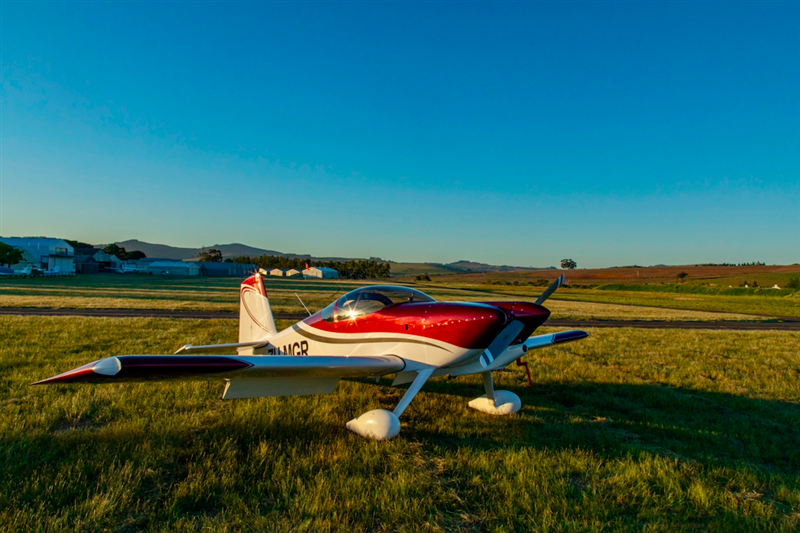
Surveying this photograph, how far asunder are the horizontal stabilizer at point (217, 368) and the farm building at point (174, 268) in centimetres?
10174

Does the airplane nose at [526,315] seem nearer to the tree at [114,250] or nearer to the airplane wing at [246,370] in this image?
the airplane wing at [246,370]

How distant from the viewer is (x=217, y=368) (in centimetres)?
390

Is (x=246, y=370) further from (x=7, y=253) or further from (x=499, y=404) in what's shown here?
(x=7, y=253)

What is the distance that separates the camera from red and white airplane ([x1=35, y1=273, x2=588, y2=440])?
3.93 metres

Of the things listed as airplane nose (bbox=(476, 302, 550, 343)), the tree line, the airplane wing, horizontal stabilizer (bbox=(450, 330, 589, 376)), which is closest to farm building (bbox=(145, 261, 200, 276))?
the tree line

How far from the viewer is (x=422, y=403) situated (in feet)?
20.8

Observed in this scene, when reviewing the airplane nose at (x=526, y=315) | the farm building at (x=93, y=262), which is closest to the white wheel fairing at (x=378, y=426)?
the airplane nose at (x=526, y=315)

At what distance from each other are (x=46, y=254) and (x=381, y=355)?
94.1m

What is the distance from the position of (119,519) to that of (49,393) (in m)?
4.29

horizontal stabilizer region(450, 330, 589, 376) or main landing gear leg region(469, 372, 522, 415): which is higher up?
horizontal stabilizer region(450, 330, 589, 376)

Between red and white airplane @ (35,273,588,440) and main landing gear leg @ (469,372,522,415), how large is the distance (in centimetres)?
1

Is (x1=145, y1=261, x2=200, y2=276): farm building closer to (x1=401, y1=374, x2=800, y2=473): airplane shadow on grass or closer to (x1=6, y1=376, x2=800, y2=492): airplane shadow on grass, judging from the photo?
(x1=6, y1=376, x2=800, y2=492): airplane shadow on grass

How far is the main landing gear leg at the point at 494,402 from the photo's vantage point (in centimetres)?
584

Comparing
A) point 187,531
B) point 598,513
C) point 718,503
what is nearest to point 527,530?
point 598,513
